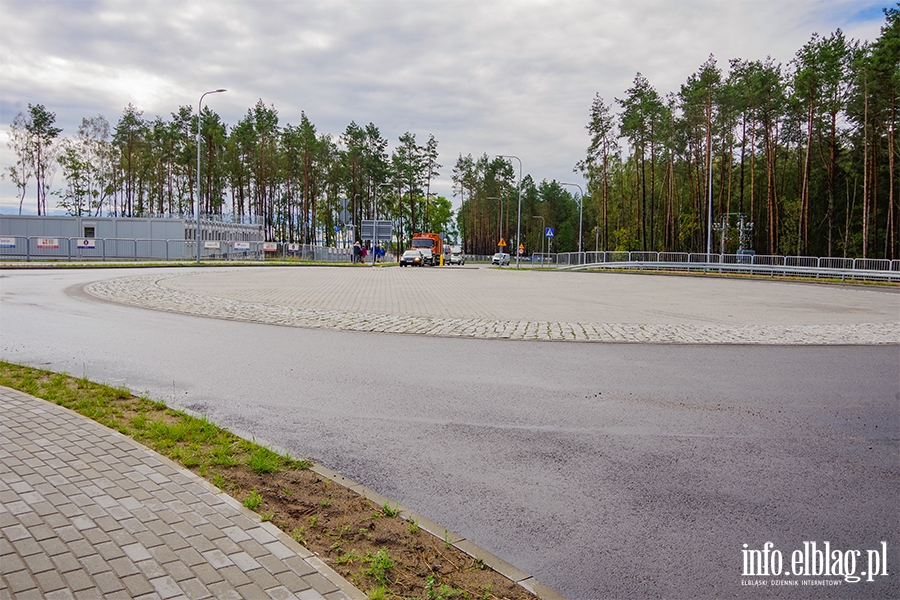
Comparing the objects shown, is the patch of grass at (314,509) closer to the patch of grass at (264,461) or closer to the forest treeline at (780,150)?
the patch of grass at (264,461)

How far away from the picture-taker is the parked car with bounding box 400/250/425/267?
51.6 m

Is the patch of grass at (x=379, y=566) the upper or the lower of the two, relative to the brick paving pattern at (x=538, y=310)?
lower

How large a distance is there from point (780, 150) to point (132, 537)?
216 feet

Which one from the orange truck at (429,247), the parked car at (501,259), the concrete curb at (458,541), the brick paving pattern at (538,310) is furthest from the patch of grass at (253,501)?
the parked car at (501,259)

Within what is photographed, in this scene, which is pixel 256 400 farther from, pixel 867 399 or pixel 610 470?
pixel 867 399

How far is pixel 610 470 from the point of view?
477cm

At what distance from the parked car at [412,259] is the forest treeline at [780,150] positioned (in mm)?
20033

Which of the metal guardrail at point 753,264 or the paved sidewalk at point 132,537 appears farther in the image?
the metal guardrail at point 753,264

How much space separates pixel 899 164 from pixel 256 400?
2148 inches

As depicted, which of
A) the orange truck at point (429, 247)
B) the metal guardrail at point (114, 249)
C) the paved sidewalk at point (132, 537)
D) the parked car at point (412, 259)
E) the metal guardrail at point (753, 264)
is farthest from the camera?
the orange truck at point (429, 247)

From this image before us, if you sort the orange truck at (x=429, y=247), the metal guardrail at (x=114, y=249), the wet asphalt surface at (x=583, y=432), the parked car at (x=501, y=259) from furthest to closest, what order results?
1. the parked car at (x=501, y=259)
2. the orange truck at (x=429, y=247)
3. the metal guardrail at (x=114, y=249)
4. the wet asphalt surface at (x=583, y=432)

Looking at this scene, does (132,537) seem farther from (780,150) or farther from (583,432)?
(780,150)

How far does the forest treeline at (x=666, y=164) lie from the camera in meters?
45.7

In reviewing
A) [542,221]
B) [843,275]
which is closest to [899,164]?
[843,275]
